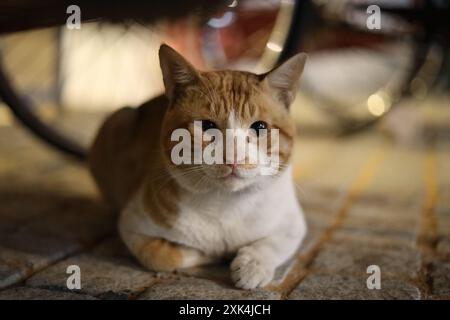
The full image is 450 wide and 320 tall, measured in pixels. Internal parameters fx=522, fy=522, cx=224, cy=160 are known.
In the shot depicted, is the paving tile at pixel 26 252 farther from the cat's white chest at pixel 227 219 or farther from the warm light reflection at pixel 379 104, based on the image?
the warm light reflection at pixel 379 104

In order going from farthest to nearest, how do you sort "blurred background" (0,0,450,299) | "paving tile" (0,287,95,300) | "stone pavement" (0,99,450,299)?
"blurred background" (0,0,450,299), "stone pavement" (0,99,450,299), "paving tile" (0,287,95,300)

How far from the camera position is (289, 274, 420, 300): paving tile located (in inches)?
51.3

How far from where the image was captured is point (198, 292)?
132 cm

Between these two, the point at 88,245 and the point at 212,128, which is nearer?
the point at 212,128

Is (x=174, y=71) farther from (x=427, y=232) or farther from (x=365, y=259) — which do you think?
(x=427, y=232)

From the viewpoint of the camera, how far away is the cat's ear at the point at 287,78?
1.41 meters

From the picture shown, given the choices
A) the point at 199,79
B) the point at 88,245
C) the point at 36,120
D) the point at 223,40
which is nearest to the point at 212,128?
the point at 199,79

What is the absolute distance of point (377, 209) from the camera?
2166 mm

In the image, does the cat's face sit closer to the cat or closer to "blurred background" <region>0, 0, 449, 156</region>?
the cat

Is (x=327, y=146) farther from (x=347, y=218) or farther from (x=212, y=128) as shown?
(x=212, y=128)

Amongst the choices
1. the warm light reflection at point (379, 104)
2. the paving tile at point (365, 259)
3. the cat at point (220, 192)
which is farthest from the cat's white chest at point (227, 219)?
the warm light reflection at point (379, 104)

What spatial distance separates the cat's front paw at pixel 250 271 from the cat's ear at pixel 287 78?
44cm

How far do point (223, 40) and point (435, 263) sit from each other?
322cm

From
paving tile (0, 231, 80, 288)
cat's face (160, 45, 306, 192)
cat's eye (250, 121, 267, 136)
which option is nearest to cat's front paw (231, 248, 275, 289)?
cat's face (160, 45, 306, 192)
